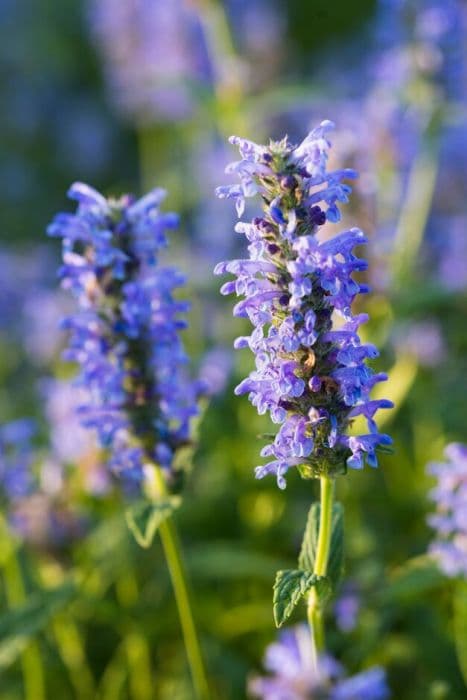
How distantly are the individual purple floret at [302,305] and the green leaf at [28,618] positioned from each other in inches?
49.6

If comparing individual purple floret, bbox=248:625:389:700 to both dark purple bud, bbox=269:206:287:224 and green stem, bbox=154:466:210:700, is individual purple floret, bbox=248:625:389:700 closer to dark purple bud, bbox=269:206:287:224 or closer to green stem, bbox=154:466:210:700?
green stem, bbox=154:466:210:700

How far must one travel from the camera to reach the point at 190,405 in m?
2.90

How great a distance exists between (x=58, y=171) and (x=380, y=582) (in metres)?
9.41

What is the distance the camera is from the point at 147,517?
264cm

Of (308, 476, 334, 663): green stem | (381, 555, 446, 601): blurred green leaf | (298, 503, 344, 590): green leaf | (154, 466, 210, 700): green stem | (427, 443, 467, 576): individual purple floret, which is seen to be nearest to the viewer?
(308, 476, 334, 663): green stem

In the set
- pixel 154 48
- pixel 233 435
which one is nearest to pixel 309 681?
pixel 233 435

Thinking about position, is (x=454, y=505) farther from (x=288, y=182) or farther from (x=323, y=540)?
(x=288, y=182)

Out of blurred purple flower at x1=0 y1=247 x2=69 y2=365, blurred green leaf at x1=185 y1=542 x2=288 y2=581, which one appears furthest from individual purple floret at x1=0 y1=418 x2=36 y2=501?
blurred purple flower at x1=0 y1=247 x2=69 y2=365

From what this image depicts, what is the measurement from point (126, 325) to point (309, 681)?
3.74ft

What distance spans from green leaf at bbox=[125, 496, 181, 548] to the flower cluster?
143mm

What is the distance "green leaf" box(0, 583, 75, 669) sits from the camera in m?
3.02

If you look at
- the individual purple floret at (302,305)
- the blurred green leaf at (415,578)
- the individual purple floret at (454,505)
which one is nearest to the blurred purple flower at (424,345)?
the blurred green leaf at (415,578)

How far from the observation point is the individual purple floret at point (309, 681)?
256 centimetres

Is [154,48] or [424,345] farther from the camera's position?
[154,48]
